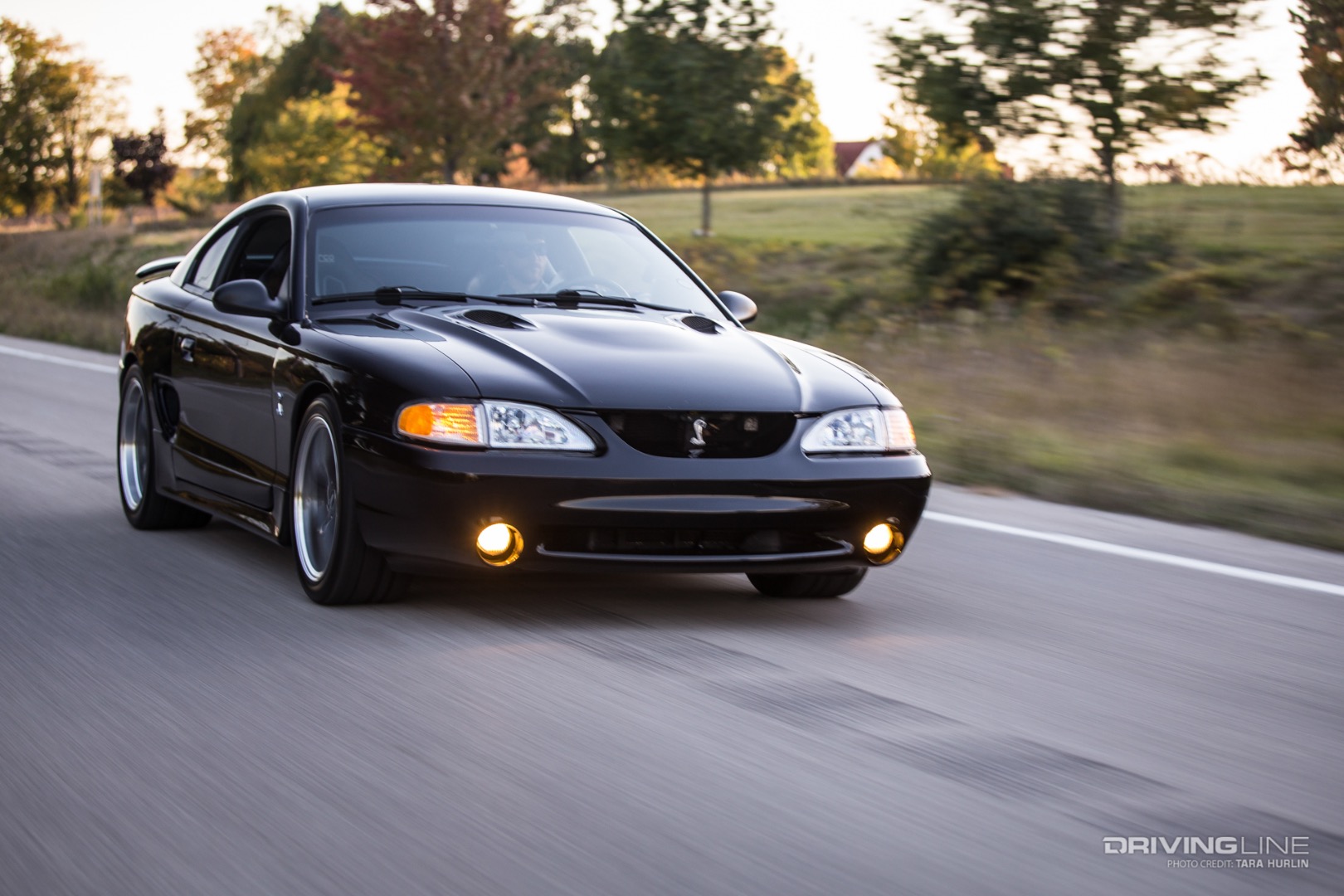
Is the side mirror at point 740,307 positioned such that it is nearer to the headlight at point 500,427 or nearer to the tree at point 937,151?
the headlight at point 500,427

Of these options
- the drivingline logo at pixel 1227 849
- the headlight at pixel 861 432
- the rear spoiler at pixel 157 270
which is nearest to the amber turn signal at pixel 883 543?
the headlight at pixel 861 432

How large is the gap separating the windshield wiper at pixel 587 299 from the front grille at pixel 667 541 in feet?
4.23

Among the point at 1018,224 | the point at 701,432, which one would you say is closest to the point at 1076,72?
the point at 1018,224

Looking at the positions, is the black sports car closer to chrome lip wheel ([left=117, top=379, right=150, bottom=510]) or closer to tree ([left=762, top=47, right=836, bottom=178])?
chrome lip wheel ([left=117, top=379, right=150, bottom=510])

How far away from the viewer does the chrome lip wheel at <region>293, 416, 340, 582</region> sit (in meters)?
5.96

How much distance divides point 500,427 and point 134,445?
125 inches

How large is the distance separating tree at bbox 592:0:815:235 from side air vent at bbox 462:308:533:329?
17.1 meters

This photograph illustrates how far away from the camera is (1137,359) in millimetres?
14484

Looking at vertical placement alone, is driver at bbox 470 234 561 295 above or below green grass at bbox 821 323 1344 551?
above

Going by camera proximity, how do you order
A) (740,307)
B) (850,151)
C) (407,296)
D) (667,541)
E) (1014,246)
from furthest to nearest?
1. (850,151)
2. (1014,246)
3. (740,307)
4. (407,296)
5. (667,541)

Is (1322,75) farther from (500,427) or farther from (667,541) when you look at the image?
(500,427)

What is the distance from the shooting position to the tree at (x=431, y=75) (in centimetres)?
2945

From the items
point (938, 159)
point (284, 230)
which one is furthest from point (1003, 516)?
point (938, 159)

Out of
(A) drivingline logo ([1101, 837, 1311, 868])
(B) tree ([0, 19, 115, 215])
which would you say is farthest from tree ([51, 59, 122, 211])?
(A) drivingline logo ([1101, 837, 1311, 868])
